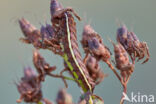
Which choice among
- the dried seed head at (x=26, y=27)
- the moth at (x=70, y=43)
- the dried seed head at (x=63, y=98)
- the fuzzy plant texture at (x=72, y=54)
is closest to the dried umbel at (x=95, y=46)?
the fuzzy plant texture at (x=72, y=54)

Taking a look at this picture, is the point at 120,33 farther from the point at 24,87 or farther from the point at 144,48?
the point at 24,87

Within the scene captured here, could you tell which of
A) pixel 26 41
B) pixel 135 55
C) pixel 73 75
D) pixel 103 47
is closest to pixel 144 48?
pixel 135 55

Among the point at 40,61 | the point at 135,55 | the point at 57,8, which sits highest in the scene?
the point at 57,8

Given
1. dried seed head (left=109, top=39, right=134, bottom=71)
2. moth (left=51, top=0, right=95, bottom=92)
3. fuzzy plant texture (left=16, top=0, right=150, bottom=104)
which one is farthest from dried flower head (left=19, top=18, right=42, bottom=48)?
dried seed head (left=109, top=39, right=134, bottom=71)

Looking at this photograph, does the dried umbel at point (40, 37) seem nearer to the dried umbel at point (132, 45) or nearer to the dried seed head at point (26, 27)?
the dried seed head at point (26, 27)

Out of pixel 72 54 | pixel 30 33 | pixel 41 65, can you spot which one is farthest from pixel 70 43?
pixel 30 33

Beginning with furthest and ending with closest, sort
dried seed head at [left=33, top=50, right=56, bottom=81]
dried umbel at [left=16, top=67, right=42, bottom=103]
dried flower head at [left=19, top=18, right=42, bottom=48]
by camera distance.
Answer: dried flower head at [left=19, top=18, right=42, bottom=48]
dried seed head at [left=33, top=50, right=56, bottom=81]
dried umbel at [left=16, top=67, right=42, bottom=103]

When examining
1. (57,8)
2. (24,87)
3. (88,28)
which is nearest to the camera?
(24,87)

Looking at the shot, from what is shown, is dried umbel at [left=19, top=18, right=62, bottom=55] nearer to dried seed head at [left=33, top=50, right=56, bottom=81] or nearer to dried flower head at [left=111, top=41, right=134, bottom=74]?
dried seed head at [left=33, top=50, right=56, bottom=81]
